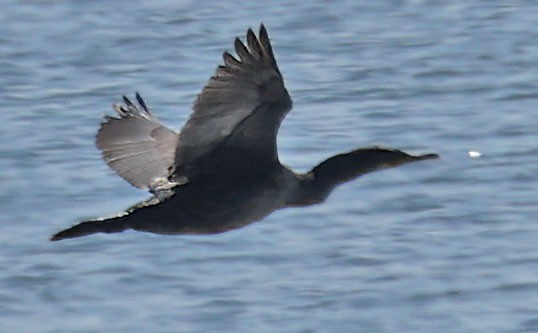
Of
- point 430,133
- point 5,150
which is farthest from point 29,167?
point 430,133

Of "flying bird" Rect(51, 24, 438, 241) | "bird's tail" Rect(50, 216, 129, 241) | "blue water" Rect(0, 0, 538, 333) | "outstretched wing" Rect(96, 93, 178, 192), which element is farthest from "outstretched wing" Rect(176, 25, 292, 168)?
"blue water" Rect(0, 0, 538, 333)

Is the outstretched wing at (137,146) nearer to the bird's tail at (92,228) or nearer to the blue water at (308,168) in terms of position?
the bird's tail at (92,228)

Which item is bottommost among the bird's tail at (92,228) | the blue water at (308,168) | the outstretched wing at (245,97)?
the blue water at (308,168)

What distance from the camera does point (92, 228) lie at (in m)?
7.89

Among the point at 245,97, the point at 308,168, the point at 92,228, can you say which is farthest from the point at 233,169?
the point at 308,168

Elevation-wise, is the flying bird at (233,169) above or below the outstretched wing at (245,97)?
below

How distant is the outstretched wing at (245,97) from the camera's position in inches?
307

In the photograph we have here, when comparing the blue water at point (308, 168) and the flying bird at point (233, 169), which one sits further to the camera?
the blue water at point (308, 168)

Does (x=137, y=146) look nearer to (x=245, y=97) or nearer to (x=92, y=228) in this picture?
(x=92, y=228)

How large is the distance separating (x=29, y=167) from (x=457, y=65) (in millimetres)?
3658

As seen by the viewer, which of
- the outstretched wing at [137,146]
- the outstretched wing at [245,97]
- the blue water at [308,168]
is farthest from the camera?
the blue water at [308,168]

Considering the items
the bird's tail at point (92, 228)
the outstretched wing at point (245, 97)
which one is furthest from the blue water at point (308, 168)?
the outstretched wing at point (245, 97)

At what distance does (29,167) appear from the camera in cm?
1210

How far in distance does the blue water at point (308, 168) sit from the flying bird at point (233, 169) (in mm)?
1653
